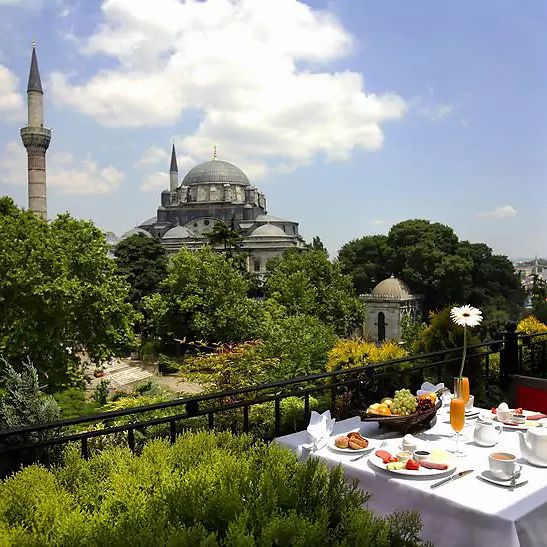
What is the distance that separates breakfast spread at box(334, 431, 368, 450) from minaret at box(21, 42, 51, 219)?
39.1 m

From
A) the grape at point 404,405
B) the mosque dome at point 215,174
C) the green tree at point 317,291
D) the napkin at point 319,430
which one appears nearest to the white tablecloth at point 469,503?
the napkin at point 319,430

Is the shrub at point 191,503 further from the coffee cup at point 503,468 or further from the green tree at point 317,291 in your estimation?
the green tree at point 317,291

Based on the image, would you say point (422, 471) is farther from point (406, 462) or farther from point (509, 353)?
point (509, 353)

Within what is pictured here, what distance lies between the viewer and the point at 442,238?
42.2 m

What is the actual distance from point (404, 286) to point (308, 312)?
13611 millimetres

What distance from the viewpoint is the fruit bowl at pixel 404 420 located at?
3248 millimetres

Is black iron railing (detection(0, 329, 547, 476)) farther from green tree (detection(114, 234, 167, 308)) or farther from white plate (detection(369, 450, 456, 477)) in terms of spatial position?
green tree (detection(114, 234, 167, 308))

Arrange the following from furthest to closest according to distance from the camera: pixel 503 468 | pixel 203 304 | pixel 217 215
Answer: pixel 217 215
pixel 203 304
pixel 503 468

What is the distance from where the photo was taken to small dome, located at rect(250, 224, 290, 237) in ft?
192

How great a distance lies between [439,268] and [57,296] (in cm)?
3071

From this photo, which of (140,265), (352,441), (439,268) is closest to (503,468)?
(352,441)

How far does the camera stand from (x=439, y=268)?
3984cm

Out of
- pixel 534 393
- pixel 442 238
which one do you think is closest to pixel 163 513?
pixel 534 393

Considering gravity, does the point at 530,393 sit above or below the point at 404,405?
below
